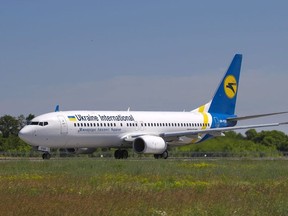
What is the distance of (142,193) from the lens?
69.6ft

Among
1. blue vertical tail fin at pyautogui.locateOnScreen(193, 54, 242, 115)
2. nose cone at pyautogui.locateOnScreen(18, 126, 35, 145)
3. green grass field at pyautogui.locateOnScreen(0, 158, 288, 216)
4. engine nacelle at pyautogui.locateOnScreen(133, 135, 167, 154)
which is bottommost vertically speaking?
green grass field at pyautogui.locateOnScreen(0, 158, 288, 216)

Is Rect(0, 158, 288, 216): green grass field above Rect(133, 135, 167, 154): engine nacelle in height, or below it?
below

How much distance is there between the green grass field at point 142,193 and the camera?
1714 centimetres

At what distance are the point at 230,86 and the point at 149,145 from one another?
511 inches

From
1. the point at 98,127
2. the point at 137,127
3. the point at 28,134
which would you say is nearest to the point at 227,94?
the point at 137,127

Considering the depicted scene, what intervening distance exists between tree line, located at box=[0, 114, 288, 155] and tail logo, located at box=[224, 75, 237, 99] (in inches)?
191

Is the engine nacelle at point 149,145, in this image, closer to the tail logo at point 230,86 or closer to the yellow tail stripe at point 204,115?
the yellow tail stripe at point 204,115

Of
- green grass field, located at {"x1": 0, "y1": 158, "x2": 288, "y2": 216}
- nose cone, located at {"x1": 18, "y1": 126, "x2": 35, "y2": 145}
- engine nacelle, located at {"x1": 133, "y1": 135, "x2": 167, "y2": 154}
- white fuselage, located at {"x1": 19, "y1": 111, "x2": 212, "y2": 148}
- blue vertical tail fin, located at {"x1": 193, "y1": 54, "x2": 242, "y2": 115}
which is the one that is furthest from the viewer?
blue vertical tail fin, located at {"x1": 193, "y1": 54, "x2": 242, "y2": 115}

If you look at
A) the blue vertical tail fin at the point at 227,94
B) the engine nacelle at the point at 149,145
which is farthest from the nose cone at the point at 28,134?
the blue vertical tail fin at the point at 227,94

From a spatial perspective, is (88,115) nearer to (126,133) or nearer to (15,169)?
(126,133)

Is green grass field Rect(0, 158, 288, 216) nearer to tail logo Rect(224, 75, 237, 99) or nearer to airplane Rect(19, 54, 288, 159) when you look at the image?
airplane Rect(19, 54, 288, 159)

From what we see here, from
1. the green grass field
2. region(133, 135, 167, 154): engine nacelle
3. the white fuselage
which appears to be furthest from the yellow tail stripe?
the green grass field

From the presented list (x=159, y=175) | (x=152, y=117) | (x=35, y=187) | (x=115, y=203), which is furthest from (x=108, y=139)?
(x=115, y=203)

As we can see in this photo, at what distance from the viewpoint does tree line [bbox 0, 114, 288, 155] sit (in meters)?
64.9
